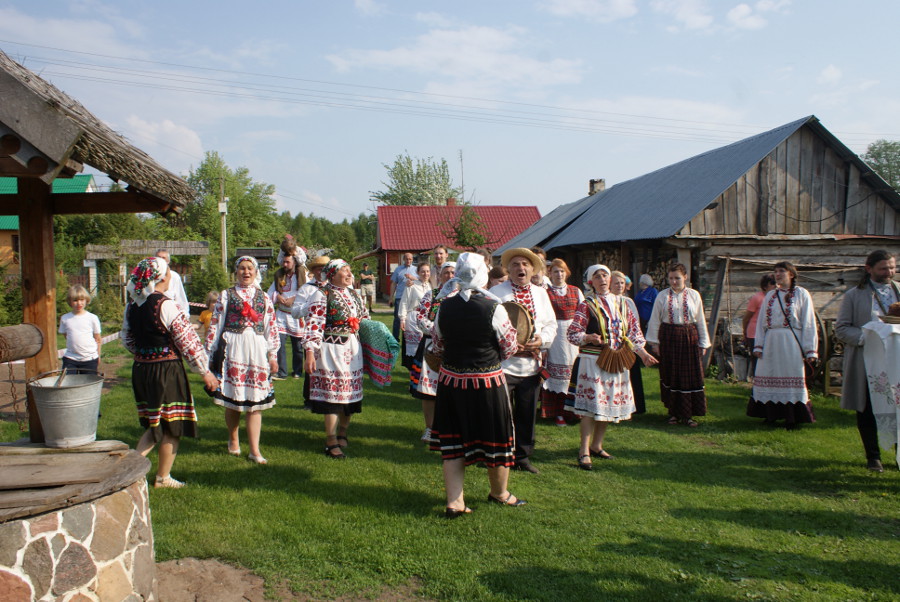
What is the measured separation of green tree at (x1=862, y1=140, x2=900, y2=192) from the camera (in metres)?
45.1

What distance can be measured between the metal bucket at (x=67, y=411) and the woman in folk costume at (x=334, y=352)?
2082mm

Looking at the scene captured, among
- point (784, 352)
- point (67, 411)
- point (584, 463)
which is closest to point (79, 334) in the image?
point (67, 411)

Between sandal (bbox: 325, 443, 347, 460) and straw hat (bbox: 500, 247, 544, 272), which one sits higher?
straw hat (bbox: 500, 247, 544, 272)

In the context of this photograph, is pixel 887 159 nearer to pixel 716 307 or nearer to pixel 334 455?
pixel 716 307

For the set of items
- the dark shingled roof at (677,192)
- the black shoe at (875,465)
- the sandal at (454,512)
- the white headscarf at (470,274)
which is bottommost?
the black shoe at (875,465)

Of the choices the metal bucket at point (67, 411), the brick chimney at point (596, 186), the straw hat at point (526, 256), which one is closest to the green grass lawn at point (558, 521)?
the metal bucket at point (67, 411)

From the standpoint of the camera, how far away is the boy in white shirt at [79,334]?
7504 mm

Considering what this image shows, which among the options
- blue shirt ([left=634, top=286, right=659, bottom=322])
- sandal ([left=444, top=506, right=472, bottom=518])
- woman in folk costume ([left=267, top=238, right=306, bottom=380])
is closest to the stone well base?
sandal ([left=444, top=506, right=472, bottom=518])

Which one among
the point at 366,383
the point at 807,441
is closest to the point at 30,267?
the point at 366,383

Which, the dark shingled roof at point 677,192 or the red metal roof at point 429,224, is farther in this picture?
the red metal roof at point 429,224

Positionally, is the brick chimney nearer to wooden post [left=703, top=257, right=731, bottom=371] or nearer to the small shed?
wooden post [left=703, top=257, right=731, bottom=371]

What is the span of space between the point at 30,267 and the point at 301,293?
120 inches

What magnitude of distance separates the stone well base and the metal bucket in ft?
2.74

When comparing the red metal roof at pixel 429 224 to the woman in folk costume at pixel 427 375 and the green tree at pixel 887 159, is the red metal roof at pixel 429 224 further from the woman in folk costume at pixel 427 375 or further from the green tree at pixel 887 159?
the woman in folk costume at pixel 427 375
